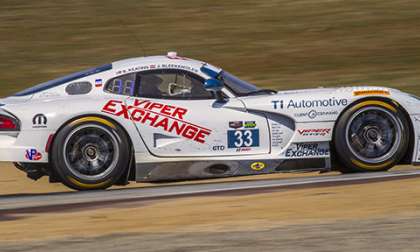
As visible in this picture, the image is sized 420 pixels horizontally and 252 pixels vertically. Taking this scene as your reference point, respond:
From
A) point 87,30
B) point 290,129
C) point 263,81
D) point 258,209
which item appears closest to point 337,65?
point 263,81

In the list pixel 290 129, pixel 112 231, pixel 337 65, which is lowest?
pixel 112 231

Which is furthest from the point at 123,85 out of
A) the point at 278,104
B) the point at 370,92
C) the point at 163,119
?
the point at 370,92

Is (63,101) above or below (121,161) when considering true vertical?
above

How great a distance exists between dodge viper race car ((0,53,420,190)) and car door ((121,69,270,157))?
0.04 feet

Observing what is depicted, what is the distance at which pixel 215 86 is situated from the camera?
10.1 metres

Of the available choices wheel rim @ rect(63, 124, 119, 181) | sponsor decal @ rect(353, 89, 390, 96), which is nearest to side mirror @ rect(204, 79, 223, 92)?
wheel rim @ rect(63, 124, 119, 181)

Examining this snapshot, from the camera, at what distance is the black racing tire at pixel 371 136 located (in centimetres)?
1015

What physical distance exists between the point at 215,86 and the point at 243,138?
2.17 ft

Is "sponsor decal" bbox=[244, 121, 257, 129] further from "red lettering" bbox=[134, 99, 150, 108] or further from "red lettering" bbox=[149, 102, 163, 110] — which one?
"red lettering" bbox=[134, 99, 150, 108]

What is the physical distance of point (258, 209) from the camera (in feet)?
26.3

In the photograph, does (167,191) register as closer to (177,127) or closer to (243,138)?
(177,127)

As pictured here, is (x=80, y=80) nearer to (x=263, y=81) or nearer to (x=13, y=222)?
(x=13, y=222)

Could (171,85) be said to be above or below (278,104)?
above

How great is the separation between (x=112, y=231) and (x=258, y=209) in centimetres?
142
